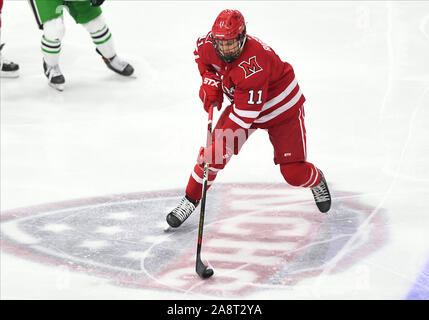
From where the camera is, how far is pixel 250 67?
9.70 ft

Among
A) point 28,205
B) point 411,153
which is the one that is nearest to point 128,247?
point 28,205

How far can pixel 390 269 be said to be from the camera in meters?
2.88

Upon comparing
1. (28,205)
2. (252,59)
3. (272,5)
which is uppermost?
(252,59)

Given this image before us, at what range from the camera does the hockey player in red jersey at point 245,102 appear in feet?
9.70

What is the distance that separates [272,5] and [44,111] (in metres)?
2.71

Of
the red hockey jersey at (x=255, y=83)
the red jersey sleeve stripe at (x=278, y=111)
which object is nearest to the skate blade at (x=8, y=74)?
the red hockey jersey at (x=255, y=83)

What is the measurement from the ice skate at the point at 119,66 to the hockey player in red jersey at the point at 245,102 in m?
→ 2.14

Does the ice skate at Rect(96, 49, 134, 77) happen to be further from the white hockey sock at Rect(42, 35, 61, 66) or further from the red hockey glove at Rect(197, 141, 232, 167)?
the red hockey glove at Rect(197, 141, 232, 167)

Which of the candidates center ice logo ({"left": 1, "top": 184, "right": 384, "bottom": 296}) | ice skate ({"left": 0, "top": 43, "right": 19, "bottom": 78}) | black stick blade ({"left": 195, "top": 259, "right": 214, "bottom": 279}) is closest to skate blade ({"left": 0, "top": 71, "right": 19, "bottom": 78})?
ice skate ({"left": 0, "top": 43, "right": 19, "bottom": 78})

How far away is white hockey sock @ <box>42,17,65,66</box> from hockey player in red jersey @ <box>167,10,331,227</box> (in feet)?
6.58

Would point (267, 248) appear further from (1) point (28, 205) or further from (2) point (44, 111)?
(2) point (44, 111)

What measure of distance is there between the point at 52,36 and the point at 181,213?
2.25 metres

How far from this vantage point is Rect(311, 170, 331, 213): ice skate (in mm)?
3385
